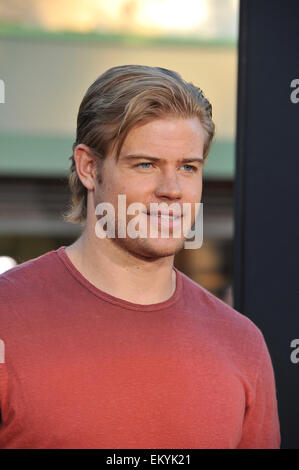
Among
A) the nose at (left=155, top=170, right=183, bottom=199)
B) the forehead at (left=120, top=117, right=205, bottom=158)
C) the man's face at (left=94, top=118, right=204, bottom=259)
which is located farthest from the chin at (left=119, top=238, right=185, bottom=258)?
the forehead at (left=120, top=117, right=205, bottom=158)

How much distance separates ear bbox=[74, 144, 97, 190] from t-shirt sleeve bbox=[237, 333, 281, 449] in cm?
60

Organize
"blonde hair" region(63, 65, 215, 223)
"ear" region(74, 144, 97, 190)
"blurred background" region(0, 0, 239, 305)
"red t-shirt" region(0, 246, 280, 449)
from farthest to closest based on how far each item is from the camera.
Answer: "blurred background" region(0, 0, 239, 305) → "ear" region(74, 144, 97, 190) → "blonde hair" region(63, 65, 215, 223) → "red t-shirt" region(0, 246, 280, 449)

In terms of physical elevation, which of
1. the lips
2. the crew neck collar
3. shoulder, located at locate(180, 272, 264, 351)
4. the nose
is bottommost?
shoulder, located at locate(180, 272, 264, 351)

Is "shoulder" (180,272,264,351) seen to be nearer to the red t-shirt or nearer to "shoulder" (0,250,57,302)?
the red t-shirt

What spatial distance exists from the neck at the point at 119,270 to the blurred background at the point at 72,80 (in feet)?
14.2

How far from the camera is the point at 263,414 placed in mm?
1898

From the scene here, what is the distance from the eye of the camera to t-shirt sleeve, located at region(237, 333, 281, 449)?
189 centimetres

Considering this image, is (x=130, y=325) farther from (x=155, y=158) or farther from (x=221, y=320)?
(x=155, y=158)

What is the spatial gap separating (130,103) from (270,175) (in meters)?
0.49

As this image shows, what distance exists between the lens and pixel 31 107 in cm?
618

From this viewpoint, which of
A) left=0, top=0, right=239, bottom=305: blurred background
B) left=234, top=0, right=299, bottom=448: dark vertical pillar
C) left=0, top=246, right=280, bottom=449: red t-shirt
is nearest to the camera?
left=0, top=246, right=280, bottom=449: red t-shirt

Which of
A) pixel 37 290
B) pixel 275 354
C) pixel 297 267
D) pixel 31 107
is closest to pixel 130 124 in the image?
pixel 37 290

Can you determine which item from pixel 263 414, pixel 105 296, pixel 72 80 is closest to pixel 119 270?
pixel 105 296
